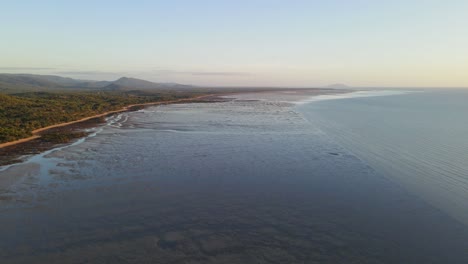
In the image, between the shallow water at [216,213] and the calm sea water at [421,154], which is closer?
the shallow water at [216,213]

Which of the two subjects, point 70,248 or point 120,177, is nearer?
point 70,248

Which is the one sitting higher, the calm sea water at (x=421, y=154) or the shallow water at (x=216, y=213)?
the calm sea water at (x=421, y=154)

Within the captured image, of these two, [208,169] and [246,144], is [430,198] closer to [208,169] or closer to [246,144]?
[208,169]

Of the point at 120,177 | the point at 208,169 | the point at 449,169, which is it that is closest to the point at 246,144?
the point at 208,169

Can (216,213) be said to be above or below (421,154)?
below

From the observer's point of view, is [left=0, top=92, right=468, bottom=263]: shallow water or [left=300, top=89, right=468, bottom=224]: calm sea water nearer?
[left=0, top=92, right=468, bottom=263]: shallow water

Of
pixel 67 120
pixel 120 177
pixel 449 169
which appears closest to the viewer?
pixel 120 177

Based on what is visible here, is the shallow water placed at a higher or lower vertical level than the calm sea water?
lower

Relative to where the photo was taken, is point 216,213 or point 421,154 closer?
point 216,213
